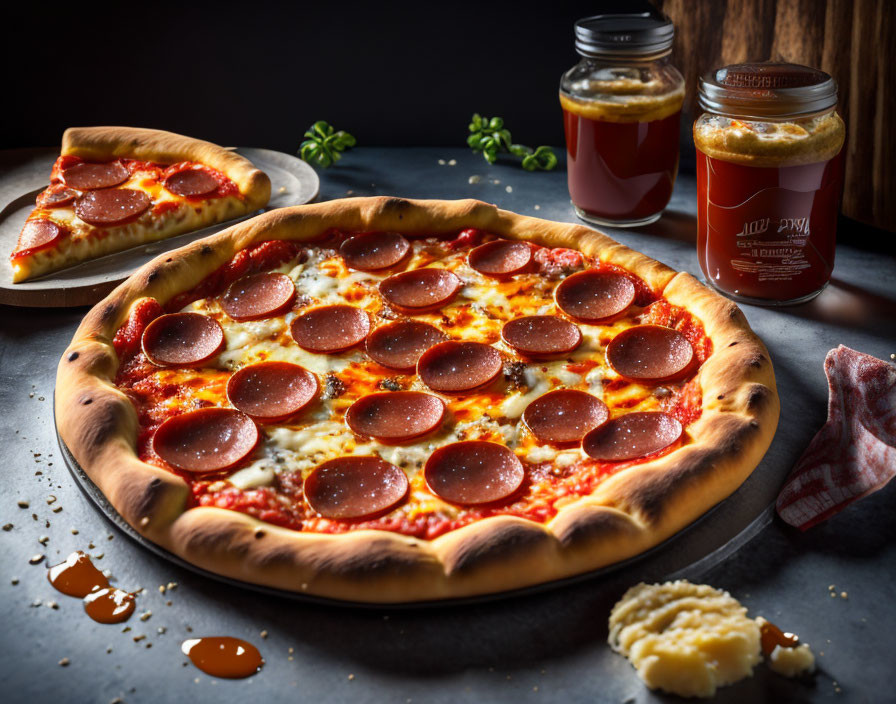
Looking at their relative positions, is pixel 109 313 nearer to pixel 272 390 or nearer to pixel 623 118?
pixel 272 390

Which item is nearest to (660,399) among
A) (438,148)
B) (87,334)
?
(87,334)

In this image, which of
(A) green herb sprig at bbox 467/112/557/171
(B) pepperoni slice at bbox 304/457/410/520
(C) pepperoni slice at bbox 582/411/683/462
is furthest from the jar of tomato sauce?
(B) pepperoni slice at bbox 304/457/410/520

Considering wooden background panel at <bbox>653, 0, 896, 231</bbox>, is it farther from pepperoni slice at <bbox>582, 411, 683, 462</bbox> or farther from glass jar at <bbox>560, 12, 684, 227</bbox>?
pepperoni slice at <bbox>582, 411, 683, 462</bbox>

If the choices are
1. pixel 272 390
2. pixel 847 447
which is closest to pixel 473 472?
pixel 272 390

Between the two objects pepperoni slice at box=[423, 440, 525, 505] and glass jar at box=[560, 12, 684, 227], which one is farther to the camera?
glass jar at box=[560, 12, 684, 227]

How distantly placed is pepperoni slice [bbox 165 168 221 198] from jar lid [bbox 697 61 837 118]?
1.90 meters

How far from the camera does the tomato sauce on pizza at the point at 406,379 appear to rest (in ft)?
7.39

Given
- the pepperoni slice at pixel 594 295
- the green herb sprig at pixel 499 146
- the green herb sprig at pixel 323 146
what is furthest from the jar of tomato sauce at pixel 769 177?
the green herb sprig at pixel 323 146

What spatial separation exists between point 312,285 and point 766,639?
1822 mm

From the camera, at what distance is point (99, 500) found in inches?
88.8

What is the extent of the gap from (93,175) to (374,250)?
137cm

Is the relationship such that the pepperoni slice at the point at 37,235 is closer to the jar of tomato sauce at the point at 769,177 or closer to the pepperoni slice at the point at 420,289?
the pepperoni slice at the point at 420,289

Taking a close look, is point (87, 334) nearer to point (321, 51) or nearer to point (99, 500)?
point (99, 500)

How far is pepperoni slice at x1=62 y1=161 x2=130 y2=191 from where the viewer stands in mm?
3842
